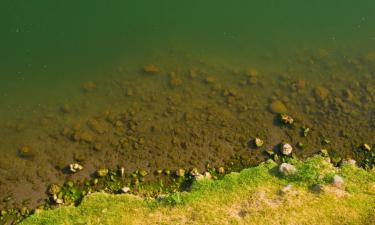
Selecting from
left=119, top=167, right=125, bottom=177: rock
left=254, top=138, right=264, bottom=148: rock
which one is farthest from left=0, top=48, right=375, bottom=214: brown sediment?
left=119, top=167, right=125, bottom=177: rock

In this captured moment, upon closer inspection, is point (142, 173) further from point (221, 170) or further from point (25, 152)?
point (25, 152)

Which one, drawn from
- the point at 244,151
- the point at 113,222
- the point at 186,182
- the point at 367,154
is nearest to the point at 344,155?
the point at 367,154

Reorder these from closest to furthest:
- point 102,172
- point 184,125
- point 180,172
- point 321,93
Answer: point 102,172
point 180,172
point 184,125
point 321,93

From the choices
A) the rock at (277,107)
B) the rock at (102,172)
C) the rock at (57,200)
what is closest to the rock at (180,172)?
the rock at (102,172)

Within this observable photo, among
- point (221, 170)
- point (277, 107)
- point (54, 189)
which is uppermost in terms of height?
point (277, 107)

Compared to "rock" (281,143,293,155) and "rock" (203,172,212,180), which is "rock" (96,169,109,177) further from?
"rock" (281,143,293,155)

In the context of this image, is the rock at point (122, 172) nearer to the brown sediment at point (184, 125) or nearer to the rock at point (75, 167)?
the brown sediment at point (184, 125)

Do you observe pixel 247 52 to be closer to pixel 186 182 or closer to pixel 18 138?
pixel 186 182

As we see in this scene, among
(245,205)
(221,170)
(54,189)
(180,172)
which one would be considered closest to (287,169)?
(245,205)
